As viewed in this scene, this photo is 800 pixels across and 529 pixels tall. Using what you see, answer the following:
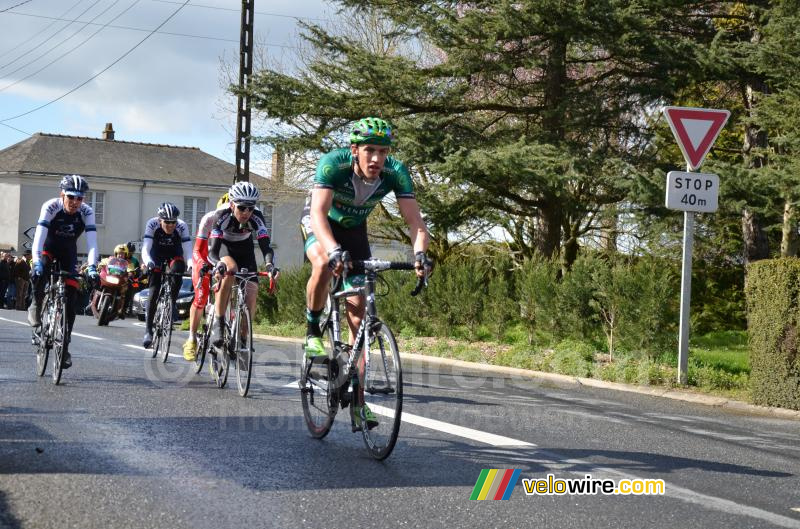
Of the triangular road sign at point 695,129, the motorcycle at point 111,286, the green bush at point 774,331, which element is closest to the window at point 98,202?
the motorcycle at point 111,286

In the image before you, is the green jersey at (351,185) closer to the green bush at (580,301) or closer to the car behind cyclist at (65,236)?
the car behind cyclist at (65,236)

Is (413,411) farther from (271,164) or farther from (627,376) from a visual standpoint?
(271,164)

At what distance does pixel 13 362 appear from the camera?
11953 mm

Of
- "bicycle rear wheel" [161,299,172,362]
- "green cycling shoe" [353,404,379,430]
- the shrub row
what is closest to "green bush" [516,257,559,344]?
the shrub row

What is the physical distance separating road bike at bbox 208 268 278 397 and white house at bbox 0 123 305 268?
44858mm

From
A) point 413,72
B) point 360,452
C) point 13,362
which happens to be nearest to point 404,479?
point 360,452

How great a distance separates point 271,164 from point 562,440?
98.8 ft

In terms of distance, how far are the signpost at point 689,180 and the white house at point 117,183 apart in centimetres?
4418

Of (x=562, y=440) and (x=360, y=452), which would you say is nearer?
(x=360, y=452)

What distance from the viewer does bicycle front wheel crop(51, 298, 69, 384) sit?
9.79m

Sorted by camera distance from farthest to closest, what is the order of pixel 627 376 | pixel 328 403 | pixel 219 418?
pixel 627 376, pixel 219 418, pixel 328 403

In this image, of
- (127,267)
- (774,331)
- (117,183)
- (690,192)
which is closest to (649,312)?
(690,192)

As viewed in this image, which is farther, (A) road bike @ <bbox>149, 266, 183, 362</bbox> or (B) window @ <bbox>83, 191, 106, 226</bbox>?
(B) window @ <bbox>83, 191, 106, 226</bbox>

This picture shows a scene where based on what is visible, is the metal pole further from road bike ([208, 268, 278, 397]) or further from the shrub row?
road bike ([208, 268, 278, 397])
